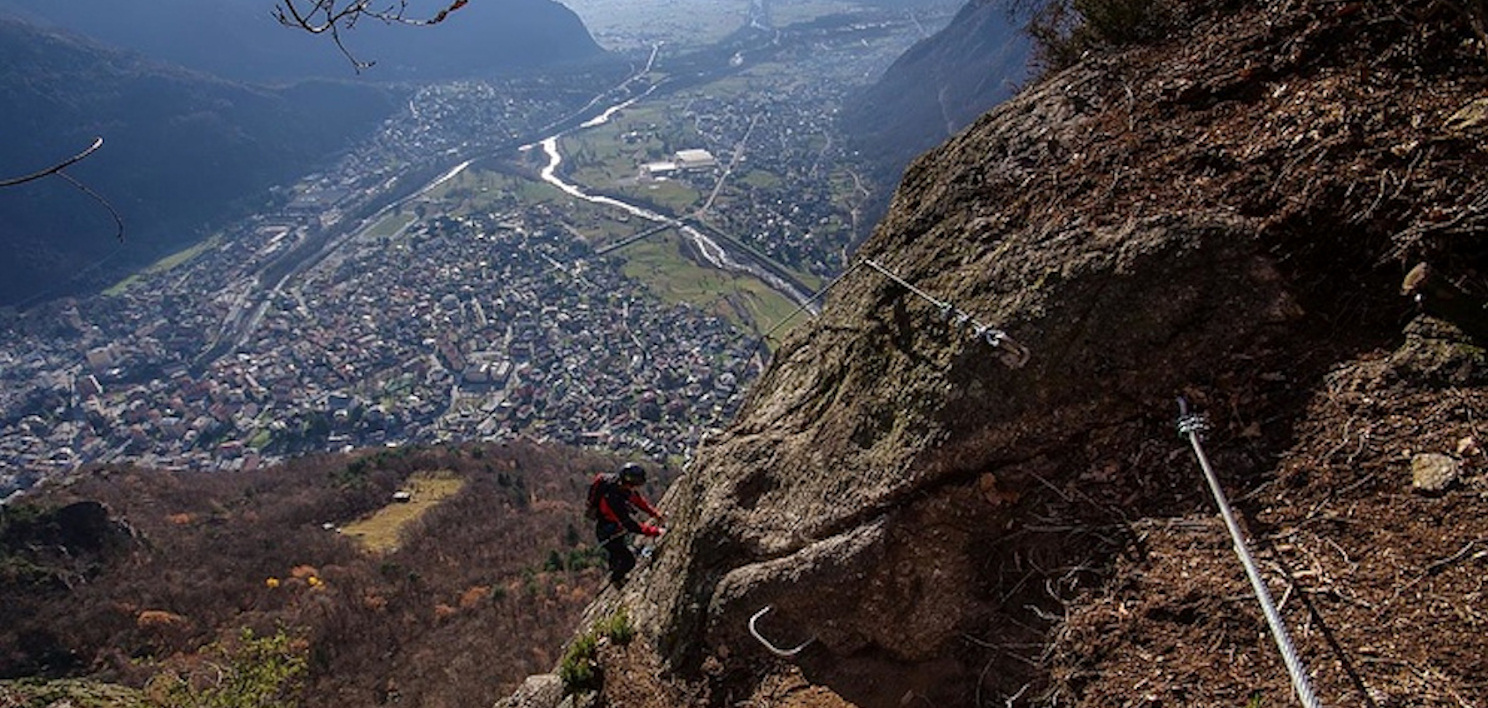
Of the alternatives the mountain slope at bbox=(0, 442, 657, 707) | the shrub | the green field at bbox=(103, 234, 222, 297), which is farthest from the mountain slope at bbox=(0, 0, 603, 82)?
the shrub

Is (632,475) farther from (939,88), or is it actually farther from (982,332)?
(939,88)

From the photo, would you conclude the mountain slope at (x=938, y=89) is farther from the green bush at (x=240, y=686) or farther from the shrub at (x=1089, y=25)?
the green bush at (x=240, y=686)

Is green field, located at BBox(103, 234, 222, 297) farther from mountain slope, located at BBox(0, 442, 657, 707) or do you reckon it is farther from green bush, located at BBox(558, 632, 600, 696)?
green bush, located at BBox(558, 632, 600, 696)

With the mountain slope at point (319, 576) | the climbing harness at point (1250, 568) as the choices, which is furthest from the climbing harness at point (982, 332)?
the mountain slope at point (319, 576)

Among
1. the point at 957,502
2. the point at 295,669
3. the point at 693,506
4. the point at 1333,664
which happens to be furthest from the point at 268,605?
the point at 1333,664

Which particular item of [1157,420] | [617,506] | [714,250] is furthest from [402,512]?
[714,250]
